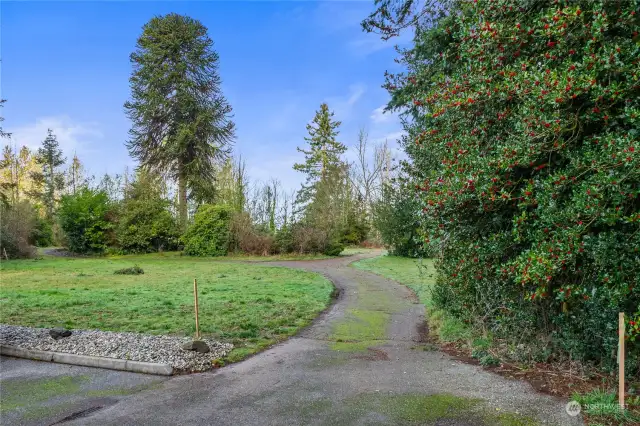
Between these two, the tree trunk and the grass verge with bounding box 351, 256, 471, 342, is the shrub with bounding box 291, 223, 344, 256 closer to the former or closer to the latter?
the grass verge with bounding box 351, 256, 471, 342

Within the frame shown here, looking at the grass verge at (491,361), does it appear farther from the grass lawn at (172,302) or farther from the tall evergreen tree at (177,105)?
the tall evergreen tree at (177,105)

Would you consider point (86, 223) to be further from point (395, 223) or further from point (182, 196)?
point (395, 223)

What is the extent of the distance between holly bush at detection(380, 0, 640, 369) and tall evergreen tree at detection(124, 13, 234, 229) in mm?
26063

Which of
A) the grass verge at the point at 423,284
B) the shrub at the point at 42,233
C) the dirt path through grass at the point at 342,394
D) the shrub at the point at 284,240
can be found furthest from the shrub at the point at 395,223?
the shrub at the point at 42,233

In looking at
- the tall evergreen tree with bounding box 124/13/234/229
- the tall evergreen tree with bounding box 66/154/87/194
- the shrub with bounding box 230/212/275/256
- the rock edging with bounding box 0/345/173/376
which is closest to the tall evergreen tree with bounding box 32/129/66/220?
the tall evergreen tree with bounding box 66/154/87/194

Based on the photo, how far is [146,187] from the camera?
2766 cm

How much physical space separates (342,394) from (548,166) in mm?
3381

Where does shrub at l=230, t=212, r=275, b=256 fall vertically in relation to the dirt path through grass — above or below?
above

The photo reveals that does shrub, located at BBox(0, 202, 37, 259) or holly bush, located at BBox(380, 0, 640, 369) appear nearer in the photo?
holly bush, located at BBox(380, 0, 640, 369)

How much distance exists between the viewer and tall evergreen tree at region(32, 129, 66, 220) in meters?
40.7

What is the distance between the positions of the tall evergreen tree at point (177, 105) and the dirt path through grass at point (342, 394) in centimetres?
2471

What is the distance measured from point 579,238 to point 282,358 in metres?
4.13

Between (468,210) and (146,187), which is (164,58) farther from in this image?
(468,210)

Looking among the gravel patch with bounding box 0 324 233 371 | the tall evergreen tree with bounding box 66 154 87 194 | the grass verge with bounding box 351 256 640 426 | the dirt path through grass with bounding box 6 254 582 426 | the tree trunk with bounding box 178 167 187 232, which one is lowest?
the dirt path through grass with bounding box 6 254 582 426
